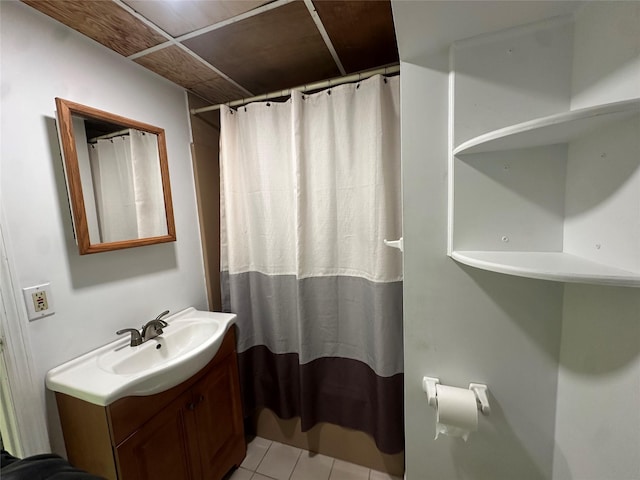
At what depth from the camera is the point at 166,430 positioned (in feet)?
3.37

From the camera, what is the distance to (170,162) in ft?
4.73

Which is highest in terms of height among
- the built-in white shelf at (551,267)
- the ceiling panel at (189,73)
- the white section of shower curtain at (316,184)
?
the ceiling panel at (189,73)

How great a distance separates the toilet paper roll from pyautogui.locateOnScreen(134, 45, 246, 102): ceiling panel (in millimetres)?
1838

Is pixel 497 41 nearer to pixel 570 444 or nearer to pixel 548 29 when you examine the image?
pixel 548 29

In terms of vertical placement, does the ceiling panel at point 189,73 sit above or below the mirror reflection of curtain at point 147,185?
above

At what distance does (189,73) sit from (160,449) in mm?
1842

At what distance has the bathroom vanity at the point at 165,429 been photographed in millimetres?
875

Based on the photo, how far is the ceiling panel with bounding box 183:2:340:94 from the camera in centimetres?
100

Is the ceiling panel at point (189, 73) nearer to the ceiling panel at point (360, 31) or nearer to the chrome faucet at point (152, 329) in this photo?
the ceiling panel at point (360, 31)

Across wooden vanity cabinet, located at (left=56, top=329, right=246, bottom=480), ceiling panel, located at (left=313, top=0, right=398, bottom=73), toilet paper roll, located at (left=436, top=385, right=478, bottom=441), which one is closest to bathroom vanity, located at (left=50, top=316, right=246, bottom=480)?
wooden vanity cabinet, located at (left=56, top=329, right=246, bottom=480)

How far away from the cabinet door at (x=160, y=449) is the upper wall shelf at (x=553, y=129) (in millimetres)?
1521

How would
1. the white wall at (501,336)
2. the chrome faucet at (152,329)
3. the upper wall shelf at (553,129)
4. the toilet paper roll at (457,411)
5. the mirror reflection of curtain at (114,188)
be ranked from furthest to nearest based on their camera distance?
the chrome faucet at (152,329) → the mirror reflection of curtain at (114,188) → the toilet paper roll at (457,411) → the white wall at (501,336) → the upper wall shelf at (553,129)

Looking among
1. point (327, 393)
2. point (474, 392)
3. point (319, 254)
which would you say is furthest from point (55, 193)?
point (474, 392)

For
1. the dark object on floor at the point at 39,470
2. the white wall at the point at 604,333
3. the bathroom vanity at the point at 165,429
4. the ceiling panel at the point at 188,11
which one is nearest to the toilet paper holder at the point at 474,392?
the white wall at the point at 604,333
